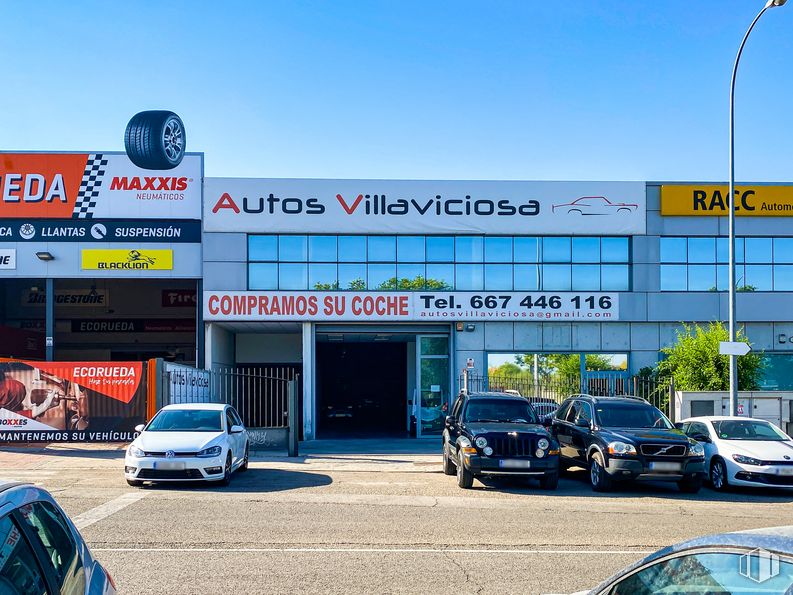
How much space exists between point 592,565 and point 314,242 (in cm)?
1943

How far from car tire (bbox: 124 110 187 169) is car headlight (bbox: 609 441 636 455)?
16948 mm

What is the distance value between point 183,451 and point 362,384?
2257cm

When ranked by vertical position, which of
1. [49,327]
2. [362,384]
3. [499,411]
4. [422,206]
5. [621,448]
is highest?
[422,206]

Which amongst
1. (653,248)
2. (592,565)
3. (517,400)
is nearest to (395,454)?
(517,400)

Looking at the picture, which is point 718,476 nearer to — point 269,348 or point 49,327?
point 49,327

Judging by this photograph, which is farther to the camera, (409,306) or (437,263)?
(437,263)

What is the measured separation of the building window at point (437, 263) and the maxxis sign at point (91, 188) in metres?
2.89

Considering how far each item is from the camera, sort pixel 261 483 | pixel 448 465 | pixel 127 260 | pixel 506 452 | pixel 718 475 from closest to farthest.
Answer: pixel 506 452, pixel 261 483, pixel 718 475, pixel 448 465, pixel 127 260

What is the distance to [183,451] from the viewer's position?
14344mm

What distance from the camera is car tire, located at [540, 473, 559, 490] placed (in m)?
14.8

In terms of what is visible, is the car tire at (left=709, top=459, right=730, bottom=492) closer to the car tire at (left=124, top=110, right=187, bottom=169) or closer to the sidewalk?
the sidewalk

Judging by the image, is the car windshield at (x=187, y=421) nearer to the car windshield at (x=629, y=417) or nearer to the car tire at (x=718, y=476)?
the car windshield at (x=629, y=417)

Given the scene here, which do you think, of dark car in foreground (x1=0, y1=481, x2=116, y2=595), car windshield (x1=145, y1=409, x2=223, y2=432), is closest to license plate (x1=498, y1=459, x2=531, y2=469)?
car windshield (x1=145, y1=409, x2=223, y2=432)

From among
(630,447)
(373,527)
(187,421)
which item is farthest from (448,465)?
(373,527)
